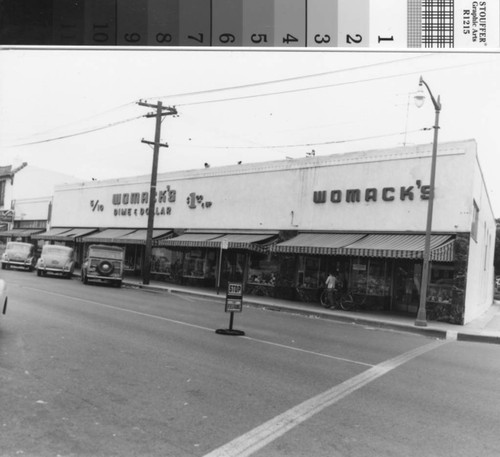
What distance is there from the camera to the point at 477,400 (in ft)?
24.4

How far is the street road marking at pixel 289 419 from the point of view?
193 inches

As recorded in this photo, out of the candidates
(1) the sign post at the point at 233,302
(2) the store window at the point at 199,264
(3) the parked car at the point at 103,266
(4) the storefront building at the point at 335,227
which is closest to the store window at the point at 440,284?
(4) the storefront building at the point at 335,227

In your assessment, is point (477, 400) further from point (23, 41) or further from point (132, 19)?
point (23, 41)

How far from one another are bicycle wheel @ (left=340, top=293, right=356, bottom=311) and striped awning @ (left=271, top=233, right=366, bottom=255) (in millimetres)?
2079

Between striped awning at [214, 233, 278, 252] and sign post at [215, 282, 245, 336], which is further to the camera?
striped awning at [214, 233, 278, 252]

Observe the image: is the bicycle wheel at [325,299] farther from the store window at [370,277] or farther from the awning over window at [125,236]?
the awning over window at [125,236]

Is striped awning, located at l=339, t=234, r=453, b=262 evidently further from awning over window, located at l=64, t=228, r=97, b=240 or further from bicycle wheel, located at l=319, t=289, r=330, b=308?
awning over window, located at l=64, t=228, r=97, b=240

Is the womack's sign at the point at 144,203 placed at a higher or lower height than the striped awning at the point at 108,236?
higher

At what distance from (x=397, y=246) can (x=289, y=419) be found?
44.4 feet

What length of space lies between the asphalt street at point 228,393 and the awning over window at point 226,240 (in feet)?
34.7

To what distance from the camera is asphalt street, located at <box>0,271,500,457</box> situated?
16.7 feet

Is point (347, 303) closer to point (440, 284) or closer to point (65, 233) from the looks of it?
point (440, 284)

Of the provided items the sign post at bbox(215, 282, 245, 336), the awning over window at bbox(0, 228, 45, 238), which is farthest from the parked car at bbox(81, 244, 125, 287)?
the awning over window at bbox(0, 228, 45, 238)

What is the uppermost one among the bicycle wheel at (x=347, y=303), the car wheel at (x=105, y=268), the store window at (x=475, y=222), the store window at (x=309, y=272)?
the store window at (x=475, y=222)
